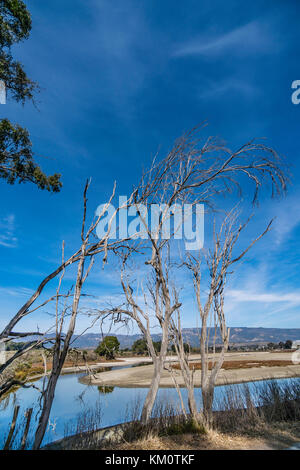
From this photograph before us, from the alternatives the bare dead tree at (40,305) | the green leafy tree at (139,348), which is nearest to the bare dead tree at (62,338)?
the bare dead tree at (40,305)

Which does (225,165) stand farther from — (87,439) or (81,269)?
(87,439)

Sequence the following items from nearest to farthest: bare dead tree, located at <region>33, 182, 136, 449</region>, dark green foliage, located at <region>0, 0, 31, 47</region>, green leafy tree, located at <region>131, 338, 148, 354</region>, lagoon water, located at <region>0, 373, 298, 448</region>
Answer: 1. bare dead tree, located at <region>33, 182, 136, 449</region>
2. dark green foliage, located at <region>0, 0, 31, 47</region>
3. lagoon water, located at <region>0, 373, 298, 448</region>
4. green leafy tree, located at <region>131, 338, 148, 354</region>

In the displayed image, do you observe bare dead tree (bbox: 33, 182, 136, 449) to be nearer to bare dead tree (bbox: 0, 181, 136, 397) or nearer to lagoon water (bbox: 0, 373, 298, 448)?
bare dead tree (bbox: 0, 181, 136, 397)

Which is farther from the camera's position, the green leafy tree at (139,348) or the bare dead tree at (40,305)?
the green leafy tree at (139,348)

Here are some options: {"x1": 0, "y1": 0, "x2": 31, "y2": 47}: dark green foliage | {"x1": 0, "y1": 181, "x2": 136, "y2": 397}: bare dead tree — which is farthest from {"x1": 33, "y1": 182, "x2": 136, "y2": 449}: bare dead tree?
{"x1": 0, "y1": 0, "x2": 31, "y2": 47}: dark green foliage

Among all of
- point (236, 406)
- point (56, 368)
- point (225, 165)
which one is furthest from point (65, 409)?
point (225, 165)

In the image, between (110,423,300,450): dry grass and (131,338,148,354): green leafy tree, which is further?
(131,338,148,354): green leafy tree

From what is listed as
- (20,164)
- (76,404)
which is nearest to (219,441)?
(20,164)

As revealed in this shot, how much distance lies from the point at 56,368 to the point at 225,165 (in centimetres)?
494

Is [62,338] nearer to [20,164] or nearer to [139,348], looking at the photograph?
[20,164]

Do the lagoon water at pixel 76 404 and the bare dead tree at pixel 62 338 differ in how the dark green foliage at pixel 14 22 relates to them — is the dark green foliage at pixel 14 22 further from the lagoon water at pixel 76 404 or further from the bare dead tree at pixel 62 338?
the lagoon water at pixel 76 404

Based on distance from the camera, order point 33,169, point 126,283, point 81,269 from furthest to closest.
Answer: point 33,169, point 126,283, point 81,269

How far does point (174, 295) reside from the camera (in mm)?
6609
